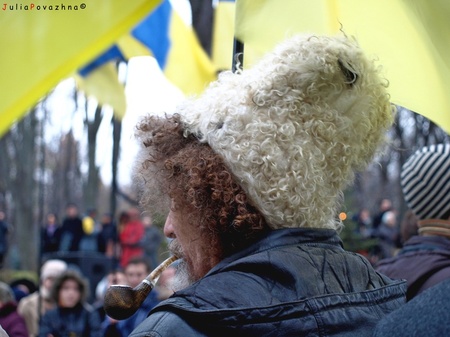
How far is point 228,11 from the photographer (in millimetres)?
7246

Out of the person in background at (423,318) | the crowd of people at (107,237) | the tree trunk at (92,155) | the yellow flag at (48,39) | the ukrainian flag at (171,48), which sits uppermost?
the tree trunk at (92,155)

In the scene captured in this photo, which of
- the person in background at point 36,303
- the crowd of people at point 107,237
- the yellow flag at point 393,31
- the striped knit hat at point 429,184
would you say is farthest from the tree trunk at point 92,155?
the yellow flag at point 393,31

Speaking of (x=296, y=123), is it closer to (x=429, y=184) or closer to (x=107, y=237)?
(x=429, y=184)

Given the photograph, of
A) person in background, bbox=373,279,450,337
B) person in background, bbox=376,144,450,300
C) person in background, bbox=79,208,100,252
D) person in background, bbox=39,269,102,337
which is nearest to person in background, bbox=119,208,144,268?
person in background, bbox=79,208,100,252

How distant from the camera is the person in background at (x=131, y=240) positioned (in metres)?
12.0

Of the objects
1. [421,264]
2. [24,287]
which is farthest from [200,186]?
[24,287]

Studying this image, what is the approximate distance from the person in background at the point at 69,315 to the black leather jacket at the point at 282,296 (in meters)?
5.05

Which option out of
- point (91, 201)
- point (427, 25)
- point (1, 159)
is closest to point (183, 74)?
point (427, 25)

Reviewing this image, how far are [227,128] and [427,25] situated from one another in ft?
→ 3.35

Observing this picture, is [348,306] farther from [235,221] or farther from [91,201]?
[91,201]

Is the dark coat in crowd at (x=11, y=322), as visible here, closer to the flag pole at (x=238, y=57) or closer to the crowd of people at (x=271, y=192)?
the flag pole at (x=238, y=57)

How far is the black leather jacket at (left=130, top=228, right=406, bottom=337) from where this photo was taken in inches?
58.6

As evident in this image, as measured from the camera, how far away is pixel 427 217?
10.4ft

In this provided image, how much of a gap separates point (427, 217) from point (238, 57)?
1303 mm
